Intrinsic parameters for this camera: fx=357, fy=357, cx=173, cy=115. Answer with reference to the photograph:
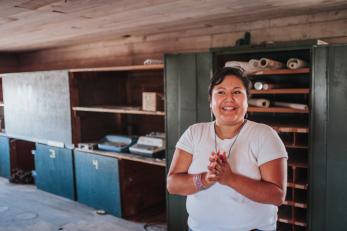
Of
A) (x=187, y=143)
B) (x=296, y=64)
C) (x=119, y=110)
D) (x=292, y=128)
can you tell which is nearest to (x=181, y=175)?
(x=187, y=143)

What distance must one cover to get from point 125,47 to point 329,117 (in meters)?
2.56

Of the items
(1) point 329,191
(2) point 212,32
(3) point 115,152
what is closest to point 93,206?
(3) point 115,152

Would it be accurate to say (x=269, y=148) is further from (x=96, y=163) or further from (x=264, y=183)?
(x=96, y=163)

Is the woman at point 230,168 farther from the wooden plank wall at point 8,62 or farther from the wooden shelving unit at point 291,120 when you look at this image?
the wooden plank wall at point 8,62

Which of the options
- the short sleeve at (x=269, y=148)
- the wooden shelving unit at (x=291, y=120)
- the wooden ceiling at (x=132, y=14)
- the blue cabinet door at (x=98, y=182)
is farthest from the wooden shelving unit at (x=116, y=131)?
the short sleeve at (x=269, y=148)

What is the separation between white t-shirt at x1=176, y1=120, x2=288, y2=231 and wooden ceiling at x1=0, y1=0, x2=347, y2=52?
1148 millimetres

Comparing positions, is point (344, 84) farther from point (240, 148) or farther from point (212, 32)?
point (212, 32)

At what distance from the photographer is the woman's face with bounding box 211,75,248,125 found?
56.6 inches

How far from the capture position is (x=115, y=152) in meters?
3.70

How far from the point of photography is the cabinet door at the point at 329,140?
222cm

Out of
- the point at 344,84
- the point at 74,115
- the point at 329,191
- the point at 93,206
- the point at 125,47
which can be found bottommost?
the point at 93,206

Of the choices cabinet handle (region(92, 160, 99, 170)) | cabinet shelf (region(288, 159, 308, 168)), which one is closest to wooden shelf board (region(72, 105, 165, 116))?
cabinet handle (region(92, 160, 99, 170))

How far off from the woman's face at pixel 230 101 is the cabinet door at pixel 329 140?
103 centimetres

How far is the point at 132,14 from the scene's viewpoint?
2.60 metres
